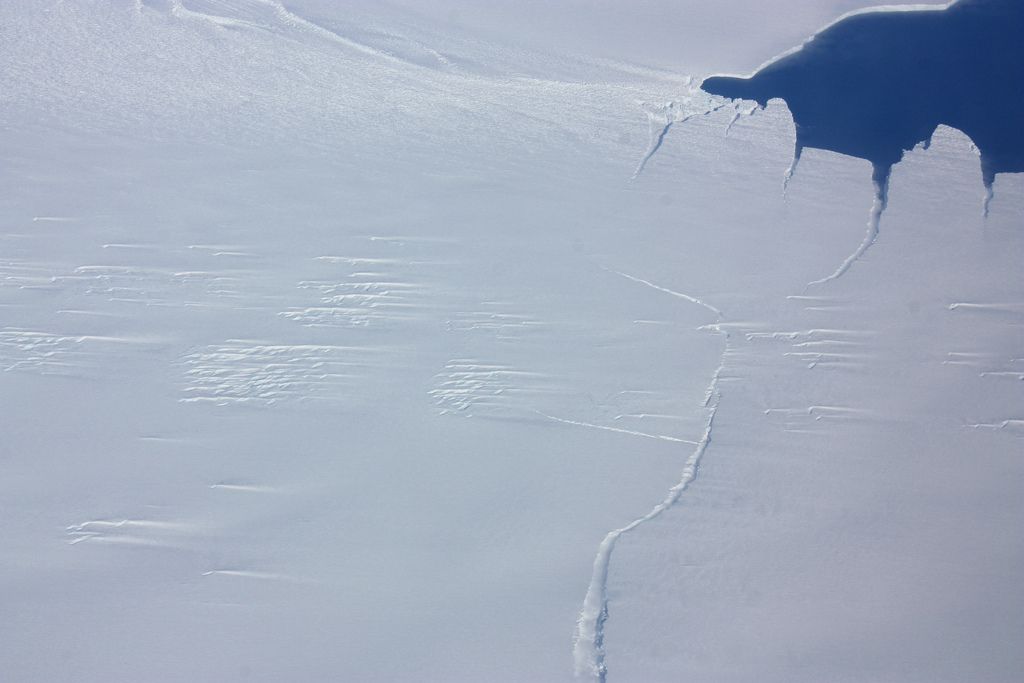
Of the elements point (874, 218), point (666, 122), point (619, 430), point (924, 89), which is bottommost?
point (619, 430)

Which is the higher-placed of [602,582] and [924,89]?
[924,89]

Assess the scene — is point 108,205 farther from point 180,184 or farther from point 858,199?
point 858,199

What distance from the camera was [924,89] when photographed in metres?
2.05

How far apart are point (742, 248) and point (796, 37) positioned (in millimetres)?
630

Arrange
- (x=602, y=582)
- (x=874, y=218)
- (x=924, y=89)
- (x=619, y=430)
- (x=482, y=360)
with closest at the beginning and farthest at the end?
1. (x=602, y=582)
2. (x=619, y=430)
3. (x=482, y=360)
4. (x=874, y=218)
5. (x=924, y=89)

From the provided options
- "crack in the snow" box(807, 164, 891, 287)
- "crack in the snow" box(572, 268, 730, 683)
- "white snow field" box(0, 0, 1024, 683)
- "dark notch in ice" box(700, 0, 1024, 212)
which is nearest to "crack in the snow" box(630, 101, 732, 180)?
"white snow field" box(0, 0, 1024, 683)

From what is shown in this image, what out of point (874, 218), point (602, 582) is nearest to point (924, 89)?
point (874, 218)

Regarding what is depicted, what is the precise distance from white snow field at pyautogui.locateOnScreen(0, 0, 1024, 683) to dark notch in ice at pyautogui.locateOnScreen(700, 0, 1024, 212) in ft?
0.20

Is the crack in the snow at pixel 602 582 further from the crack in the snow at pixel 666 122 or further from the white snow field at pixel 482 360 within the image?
the crack in the snow at pixel 666 122

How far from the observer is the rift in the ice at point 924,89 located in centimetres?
204

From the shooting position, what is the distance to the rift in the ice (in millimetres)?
2043

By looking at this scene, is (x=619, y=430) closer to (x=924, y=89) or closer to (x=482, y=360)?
(x=482, y=360)

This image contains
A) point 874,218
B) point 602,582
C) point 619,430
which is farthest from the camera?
point 874,218

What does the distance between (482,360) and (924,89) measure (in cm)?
122
